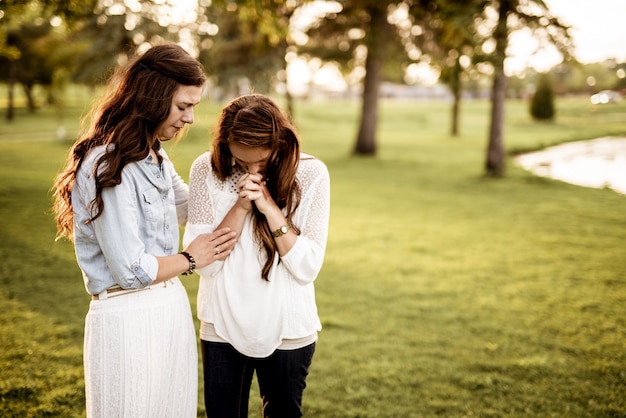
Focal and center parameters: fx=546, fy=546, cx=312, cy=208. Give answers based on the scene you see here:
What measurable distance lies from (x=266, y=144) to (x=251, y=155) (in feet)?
0.27

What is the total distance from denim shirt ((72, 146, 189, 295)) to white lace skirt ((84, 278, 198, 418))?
140 millimetres

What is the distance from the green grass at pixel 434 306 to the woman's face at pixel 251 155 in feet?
1.65

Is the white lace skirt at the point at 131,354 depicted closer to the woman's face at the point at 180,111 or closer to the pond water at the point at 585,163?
the woman's face at the point at 180,111

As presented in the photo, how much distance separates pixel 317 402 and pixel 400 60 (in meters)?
19.5

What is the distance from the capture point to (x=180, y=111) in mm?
2186

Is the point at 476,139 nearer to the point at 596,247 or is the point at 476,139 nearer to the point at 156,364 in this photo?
the point at 596,247

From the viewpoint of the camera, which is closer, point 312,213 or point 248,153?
point 248,153

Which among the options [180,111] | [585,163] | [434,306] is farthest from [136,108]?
[585,163]

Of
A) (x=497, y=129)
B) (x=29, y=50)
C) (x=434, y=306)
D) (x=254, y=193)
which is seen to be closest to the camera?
(x=254, y=193)

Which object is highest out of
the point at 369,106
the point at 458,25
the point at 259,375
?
the point at 458,25

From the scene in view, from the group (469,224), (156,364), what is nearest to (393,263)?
(469,224)

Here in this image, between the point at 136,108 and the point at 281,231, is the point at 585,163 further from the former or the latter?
the point at 136,108

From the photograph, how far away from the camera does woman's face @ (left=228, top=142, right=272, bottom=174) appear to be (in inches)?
87.3

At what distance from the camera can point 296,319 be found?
92.5 inches
